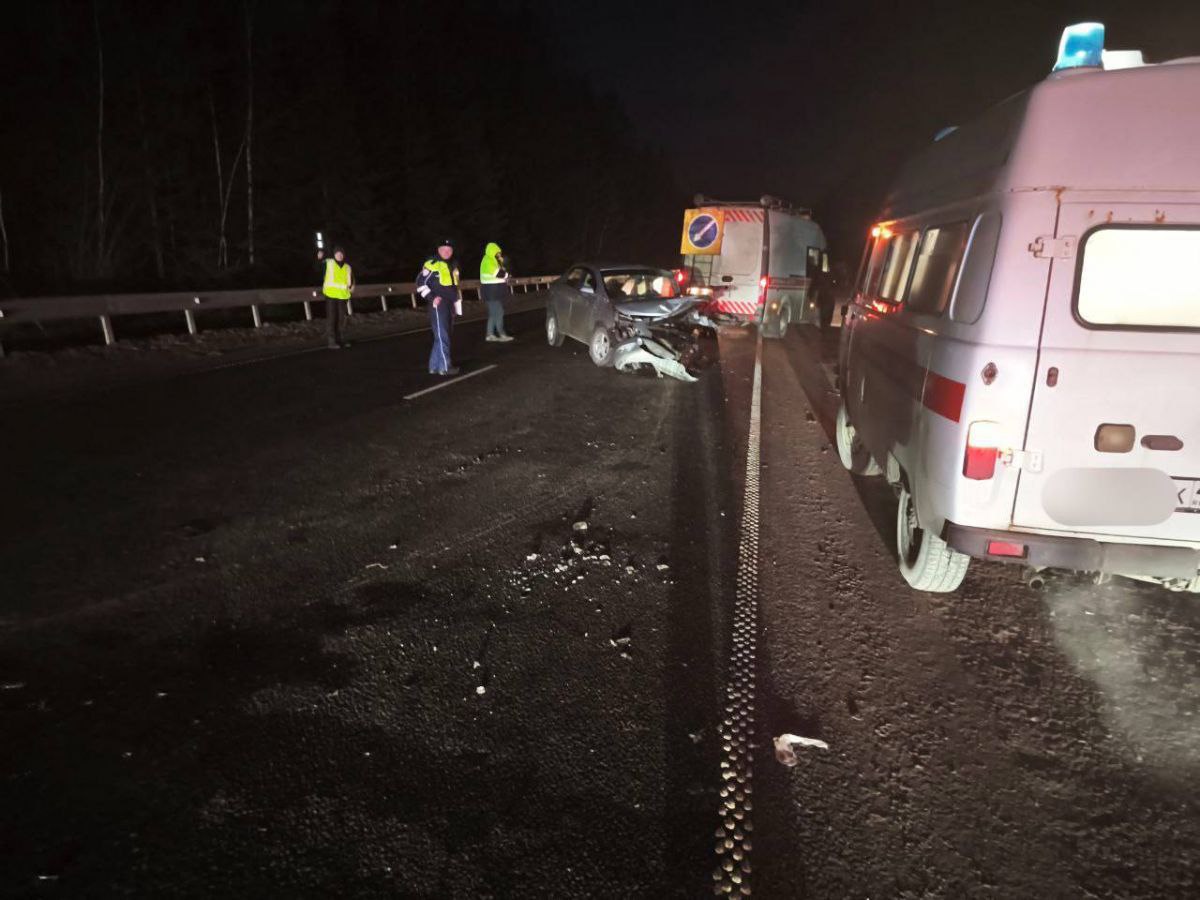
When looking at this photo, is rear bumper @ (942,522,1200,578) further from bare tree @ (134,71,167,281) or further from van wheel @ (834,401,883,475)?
bare tree @ (134,71,167,281)

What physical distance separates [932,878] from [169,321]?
19.3 meters

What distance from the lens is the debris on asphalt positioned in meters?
2.75

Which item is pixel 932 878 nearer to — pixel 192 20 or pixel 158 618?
pixel 158 618

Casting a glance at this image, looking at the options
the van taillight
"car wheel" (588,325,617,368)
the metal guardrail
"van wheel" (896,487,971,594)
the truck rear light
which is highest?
the metal guardrail

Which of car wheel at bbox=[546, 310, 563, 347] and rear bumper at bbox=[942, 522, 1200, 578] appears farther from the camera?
car wheel at bbox=[546, 310, 563, 347]

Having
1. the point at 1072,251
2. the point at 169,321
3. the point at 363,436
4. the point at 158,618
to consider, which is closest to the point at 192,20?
the point at 169,321

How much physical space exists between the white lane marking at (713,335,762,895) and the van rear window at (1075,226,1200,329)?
222cm

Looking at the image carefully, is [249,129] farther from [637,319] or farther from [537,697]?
[537,697]

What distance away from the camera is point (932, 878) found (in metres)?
2.24

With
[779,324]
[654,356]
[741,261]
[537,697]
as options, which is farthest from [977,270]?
[779,324]

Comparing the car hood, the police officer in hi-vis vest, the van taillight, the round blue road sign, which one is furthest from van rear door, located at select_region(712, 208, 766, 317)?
the van taillight

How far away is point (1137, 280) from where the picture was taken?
3191mm

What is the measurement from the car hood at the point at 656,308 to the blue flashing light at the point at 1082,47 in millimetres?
6771

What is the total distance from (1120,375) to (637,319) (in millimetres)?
7695
